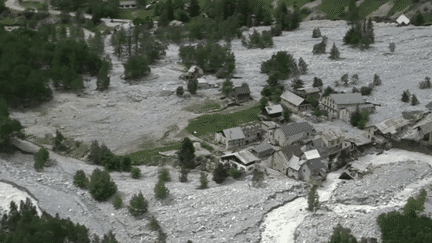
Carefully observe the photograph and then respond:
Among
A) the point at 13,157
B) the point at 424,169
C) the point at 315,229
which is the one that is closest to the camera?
the point at 315,229

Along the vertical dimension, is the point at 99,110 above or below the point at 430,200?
above

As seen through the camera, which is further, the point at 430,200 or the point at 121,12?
the point at 121,12

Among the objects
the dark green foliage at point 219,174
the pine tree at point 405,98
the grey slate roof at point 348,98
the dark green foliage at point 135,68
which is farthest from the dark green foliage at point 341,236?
the dark green foliage at point 135,68

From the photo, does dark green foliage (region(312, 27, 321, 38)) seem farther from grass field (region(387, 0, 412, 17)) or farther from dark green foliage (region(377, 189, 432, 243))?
dark green foliage (region(377, 189, 432, 243))

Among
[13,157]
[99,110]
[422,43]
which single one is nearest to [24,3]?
[99,110]

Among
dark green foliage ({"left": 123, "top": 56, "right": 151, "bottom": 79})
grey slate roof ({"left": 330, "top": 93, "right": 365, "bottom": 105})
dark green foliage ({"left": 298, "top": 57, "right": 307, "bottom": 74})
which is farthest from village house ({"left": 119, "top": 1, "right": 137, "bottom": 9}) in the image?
grey slate roof ({"left": 330, "top": 93, "right": 365, "bottom": 105})

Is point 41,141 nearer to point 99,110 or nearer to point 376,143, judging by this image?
point 99,110

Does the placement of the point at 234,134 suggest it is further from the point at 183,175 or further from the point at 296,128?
the point at 183,175
